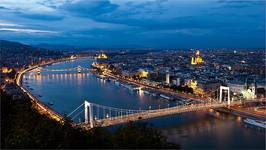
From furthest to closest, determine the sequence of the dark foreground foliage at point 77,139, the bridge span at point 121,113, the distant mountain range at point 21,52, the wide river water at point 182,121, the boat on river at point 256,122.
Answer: the distant mountain range at point 21,52 → the boat on river at point 256,122 → the bridge span at point 121,113 → the wide river water at point 182,121 → the dark foreground foliage at point 77,139

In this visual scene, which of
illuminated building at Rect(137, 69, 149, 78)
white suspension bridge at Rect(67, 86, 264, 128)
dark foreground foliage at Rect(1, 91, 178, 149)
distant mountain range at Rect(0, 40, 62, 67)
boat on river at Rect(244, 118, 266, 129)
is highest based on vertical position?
distant mountain range at Rect(0, 40, 62, 67)

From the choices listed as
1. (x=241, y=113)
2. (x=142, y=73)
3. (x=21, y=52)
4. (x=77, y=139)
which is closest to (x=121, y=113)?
(x=241, y=113)

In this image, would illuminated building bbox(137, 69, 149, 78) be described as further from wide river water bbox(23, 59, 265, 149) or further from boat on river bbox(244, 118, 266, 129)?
boat on river bbox(244, 118, 266, 129)

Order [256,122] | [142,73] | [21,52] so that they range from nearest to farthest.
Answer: [256,122] → [142,73] → [21,52]

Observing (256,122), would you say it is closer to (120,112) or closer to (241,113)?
(241,113)

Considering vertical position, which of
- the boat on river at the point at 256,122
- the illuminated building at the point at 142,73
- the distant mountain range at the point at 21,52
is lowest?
the boat on river at the point at 256,122

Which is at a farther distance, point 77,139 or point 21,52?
point 21,52

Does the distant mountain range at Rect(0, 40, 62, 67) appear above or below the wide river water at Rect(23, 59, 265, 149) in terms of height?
above

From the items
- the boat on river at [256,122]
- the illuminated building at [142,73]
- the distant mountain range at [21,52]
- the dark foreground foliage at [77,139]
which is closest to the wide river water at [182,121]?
the boat on river at [256,122]

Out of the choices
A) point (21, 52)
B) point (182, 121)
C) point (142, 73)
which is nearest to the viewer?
point (182, 121)

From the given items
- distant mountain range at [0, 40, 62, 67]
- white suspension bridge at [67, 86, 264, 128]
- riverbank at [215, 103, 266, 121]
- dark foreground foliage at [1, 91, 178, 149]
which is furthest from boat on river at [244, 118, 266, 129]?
distant mountain range at [0, 40, 62, 67]

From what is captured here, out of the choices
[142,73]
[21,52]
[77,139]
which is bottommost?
[142,73]

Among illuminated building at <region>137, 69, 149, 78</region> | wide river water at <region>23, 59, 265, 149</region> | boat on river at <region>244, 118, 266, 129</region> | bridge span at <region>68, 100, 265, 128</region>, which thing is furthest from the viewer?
illuminated building at <region>137, 69, 149, 78</region>

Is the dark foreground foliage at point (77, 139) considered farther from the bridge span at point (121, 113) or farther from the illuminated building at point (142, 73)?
the illuminated building at point (142, 73)
